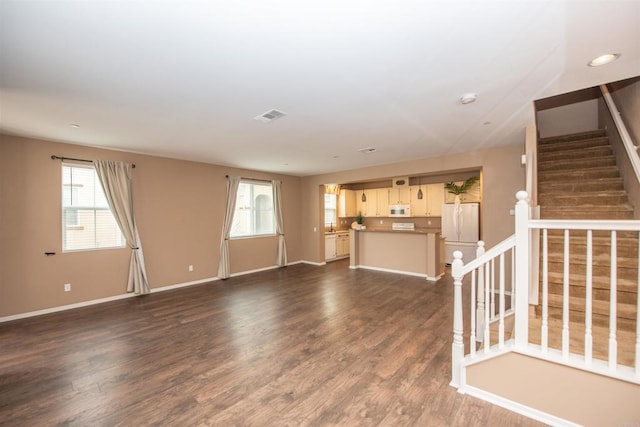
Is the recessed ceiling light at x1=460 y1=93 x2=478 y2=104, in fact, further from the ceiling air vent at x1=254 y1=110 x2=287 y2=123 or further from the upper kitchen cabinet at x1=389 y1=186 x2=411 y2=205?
the upper kitchen cabinet at x1=389 y1=186 x2=411 y2=205

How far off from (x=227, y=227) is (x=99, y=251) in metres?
2.32

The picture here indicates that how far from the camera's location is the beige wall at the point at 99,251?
3.88 m

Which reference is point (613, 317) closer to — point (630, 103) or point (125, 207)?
point (630, 103)

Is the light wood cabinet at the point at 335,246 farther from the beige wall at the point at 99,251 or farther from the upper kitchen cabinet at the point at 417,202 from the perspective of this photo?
the upper kitchen cabinet at the point at 417,202

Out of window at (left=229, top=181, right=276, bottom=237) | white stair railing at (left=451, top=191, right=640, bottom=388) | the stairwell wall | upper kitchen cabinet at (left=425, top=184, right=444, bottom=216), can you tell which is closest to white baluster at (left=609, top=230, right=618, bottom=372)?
white stair railing at (left=451, top=191, right=640, bottom=388)

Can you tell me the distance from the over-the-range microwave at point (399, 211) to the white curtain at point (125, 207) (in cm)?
642

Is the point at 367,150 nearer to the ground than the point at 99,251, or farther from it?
farther from it

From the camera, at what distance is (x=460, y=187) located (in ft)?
22.8

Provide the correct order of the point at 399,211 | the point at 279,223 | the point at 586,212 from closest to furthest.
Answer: the point at 586,212 → the point at 279,223 → the point at 399,211

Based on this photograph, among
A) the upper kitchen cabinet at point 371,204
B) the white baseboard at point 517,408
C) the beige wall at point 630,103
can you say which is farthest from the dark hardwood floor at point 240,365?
the upper kitchen cabinet at point 371,204

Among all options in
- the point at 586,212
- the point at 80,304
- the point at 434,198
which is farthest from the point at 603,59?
the point at 80,304

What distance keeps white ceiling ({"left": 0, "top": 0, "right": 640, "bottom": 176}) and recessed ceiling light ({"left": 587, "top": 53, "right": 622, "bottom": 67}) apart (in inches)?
2.6

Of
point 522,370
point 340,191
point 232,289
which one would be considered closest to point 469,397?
point 522,370

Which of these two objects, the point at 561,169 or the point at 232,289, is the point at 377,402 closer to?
the point at 232,289
